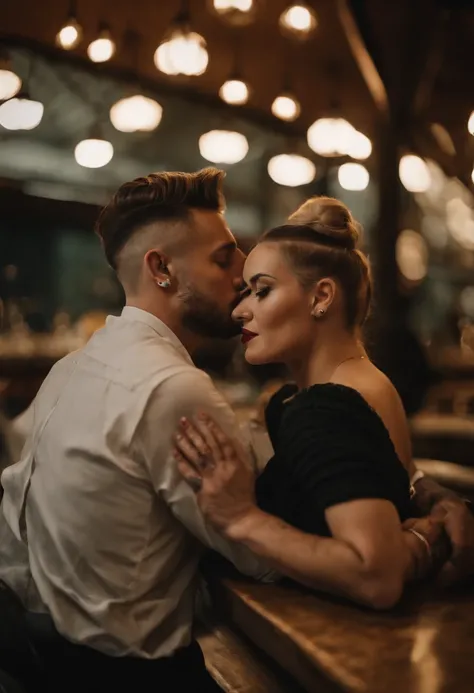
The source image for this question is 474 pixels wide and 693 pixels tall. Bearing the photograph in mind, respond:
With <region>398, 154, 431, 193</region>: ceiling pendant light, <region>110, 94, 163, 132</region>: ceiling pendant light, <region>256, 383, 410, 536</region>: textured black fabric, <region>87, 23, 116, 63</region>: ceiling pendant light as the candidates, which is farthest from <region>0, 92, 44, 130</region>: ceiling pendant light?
<region>256, 383, 410, 536</region>: textured black fabric

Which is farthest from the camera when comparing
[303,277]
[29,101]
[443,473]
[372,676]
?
[29,101]

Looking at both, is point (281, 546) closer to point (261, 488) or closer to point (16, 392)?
point (261, 488)

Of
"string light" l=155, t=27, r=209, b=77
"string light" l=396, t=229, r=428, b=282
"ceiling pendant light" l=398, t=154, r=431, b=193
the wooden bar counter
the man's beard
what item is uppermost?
"string light" l=155, t=27, r=209, b=77

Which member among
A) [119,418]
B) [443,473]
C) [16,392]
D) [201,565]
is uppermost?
[119,418]

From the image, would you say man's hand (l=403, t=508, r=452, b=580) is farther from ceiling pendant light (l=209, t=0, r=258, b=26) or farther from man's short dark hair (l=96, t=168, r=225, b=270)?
ceiling pendant light (l=209, t=0, r=258, b=26)

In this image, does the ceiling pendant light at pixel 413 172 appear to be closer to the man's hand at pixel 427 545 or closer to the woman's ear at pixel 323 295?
the woman's ear at pixel 323 295

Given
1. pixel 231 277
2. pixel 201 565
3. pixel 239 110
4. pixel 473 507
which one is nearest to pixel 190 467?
pixel 201 565

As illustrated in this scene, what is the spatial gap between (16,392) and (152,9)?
8.37ft

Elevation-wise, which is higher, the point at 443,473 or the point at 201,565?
the point at 201,565

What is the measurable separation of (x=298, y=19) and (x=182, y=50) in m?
0.61

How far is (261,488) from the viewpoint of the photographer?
4.47 feet

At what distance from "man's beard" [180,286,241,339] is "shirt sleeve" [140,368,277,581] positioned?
0.29m

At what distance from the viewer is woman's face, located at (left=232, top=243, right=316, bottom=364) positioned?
140 centimetres

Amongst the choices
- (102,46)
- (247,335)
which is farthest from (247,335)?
(102,46)
